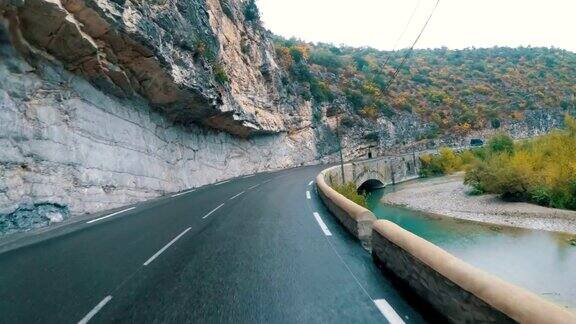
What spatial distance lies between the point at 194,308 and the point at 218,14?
33.8 metres

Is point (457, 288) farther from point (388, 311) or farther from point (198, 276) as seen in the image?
point (198, 276)

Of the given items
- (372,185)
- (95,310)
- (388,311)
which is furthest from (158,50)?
(372,185)

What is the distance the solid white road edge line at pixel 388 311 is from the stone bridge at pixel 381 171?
26.5 metres

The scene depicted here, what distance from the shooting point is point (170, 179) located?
23.0m

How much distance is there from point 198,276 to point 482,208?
2957 centimetres

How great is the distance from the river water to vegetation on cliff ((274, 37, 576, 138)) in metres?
33.8

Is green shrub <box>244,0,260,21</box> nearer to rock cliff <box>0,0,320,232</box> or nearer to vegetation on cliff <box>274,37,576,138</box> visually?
vegetation on cliff <box>274,37,576,138</box>

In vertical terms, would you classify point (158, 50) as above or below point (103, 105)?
above

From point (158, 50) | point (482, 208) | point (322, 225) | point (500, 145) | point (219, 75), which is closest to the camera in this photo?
point (322, 225)

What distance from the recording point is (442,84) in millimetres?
100750

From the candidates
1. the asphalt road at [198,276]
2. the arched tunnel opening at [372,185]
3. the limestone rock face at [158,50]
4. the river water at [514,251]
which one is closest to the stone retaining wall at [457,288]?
the asphalt road at [198,276]

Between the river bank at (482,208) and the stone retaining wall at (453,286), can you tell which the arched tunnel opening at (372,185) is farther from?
the stone retaining wall at (453,286)

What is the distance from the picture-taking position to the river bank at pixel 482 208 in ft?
81.0

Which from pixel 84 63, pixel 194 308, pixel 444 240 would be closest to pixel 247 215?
pixel 194 308
